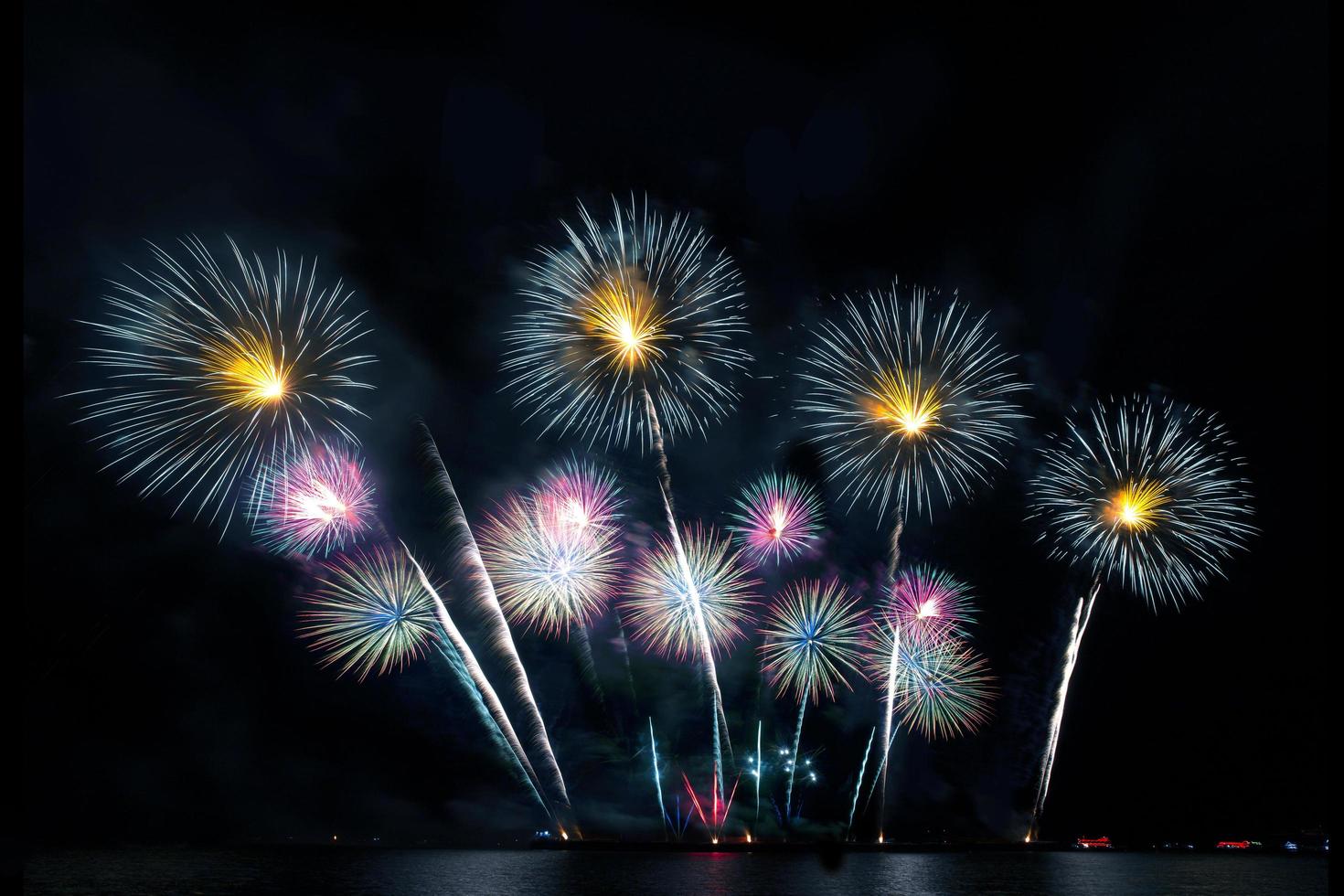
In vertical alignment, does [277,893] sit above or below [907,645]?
below

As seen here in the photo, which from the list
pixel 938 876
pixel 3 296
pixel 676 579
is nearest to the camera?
pixel 3 296

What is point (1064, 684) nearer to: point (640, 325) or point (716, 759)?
point (716, 759)

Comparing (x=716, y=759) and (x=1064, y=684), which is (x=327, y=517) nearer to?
(x=716, y=759)

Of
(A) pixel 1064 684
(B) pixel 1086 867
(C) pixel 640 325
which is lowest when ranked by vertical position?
(B) pixel 1086 867

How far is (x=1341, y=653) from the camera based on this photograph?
25797 millimetres

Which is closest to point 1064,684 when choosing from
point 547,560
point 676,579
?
point 676,579

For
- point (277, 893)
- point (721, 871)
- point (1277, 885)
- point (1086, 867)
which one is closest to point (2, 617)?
point (277, 893)

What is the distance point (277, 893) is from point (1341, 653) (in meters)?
61.5

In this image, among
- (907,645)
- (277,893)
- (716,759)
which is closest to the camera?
(907,645)

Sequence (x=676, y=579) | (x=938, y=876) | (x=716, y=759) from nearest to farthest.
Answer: (x=676, y=579), (x=716, y=759), (x=938, y=876)

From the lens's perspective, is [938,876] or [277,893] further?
[938,876]

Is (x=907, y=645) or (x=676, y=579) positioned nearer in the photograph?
(x=676, y=579)

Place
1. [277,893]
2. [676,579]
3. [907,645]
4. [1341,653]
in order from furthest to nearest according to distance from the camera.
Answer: [277,893], [907,645], [676,579], [1341,653]

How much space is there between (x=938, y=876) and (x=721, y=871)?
18.4 m
